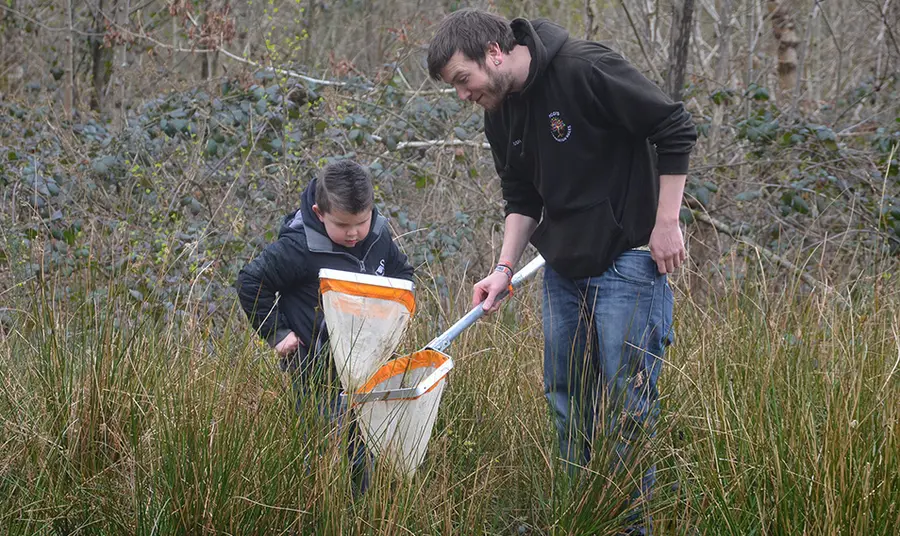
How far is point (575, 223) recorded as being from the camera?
3.21m

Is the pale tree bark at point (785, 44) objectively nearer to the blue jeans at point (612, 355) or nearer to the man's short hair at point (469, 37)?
the blue jeans at point (612, 355)

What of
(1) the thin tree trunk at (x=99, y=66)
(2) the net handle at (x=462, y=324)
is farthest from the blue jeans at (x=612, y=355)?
(1) the thin tree trunk at (x=99, y=66)

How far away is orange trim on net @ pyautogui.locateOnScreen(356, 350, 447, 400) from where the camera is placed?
10.1ft

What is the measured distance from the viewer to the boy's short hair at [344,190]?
11.5 feet

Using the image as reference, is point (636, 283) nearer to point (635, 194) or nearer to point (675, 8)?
point (635, 194)

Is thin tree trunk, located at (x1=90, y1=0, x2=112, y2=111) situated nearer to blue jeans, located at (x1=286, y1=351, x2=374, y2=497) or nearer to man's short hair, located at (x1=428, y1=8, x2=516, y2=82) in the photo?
blue jeans, located at (x1=286, y1=351, x2=374, y2=497)

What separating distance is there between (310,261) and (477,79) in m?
0.97

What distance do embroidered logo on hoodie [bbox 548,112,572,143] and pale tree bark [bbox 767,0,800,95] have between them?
6.98 meters

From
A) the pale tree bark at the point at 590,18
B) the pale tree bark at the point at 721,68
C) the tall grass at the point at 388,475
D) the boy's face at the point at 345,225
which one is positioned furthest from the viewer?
the pale tree bark at the point at 590,18

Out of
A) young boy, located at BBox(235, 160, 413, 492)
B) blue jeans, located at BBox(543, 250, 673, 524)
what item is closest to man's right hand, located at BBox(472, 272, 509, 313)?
blue jeans, located at BBox(543, 250, 673, 524)

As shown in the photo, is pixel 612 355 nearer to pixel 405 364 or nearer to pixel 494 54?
pixel 405 364

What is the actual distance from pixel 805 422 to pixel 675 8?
3.36m

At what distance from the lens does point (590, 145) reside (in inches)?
124

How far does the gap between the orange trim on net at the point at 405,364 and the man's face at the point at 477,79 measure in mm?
852
